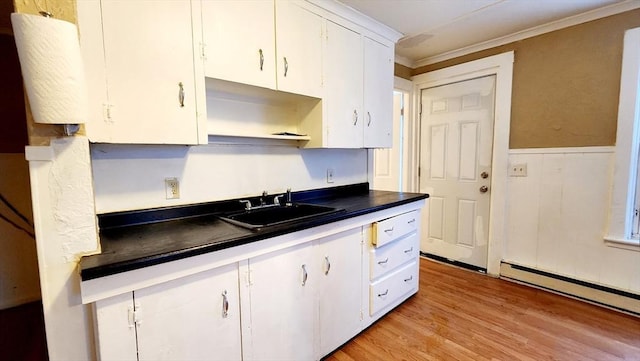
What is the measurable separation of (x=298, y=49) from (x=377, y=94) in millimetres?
893

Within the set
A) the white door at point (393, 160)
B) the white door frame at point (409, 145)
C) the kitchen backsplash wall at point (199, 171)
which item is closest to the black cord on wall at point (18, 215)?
the kitchen backsplash wall at point (199, 171)

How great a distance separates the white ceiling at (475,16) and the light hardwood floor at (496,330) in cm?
236

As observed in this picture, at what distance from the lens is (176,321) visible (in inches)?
42.9

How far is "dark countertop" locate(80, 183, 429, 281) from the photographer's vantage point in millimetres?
957

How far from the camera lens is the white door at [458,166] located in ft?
9.30

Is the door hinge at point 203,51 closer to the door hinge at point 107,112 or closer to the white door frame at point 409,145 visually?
the door hinge at point 107,112

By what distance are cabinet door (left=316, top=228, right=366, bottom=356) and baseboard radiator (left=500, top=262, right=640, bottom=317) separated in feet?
6.00

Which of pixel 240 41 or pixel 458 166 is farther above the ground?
pixel 240 41

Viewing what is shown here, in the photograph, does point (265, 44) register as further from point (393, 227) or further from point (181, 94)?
point (393, 227)

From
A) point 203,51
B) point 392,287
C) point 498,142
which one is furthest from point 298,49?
point 498,142

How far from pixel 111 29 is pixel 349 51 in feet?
5.02

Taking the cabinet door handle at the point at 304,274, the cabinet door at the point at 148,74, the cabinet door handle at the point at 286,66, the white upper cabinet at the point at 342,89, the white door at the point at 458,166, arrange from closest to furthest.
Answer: the cabinet door at the point at 148,74
the cabinet door handle at the point at 304,274
the cabinet door handle at the point at 286,66
the white upper cabinet at the point at 342,89
the white door at the point at 458,166

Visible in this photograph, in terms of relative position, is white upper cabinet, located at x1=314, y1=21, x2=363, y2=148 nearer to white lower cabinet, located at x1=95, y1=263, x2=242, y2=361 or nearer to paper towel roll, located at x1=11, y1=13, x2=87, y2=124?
white lower cabinet, located at x1=95, y1=263, x2=242, y2=361

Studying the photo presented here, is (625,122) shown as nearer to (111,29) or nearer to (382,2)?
(382,2)
